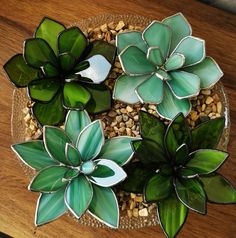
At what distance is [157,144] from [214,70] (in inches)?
4.3

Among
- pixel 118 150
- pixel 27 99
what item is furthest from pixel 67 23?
pixel 118 150

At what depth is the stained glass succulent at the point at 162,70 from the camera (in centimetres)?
55

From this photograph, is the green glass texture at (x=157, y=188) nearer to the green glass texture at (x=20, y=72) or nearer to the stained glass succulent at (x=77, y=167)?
the stained glass succulent at (x=77, y=167)

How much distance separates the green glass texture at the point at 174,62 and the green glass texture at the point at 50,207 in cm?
18

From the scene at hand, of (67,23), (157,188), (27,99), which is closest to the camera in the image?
(157,188)

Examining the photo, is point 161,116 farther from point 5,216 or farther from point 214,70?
point 5,216

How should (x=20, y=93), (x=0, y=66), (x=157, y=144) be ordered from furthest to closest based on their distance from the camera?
(x=0, y=66) → (x=20, y=93) → (x=157, y=144)

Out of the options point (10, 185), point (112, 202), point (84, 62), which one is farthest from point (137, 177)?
point (10, 185)

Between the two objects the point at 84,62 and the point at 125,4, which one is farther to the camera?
the point at 125,4

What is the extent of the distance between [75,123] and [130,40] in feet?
0.37

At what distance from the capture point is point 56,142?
0.54 meters

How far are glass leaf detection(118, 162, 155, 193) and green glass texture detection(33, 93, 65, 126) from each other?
10 cm

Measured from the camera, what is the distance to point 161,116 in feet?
1.85

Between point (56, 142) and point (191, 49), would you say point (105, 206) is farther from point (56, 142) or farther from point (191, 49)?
point (191, 49)
